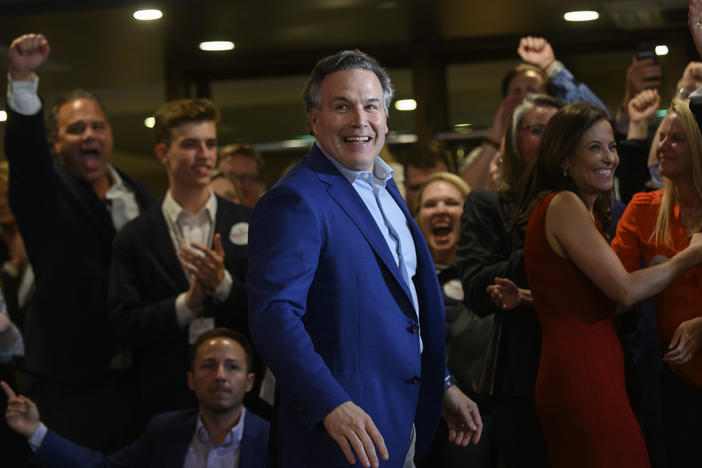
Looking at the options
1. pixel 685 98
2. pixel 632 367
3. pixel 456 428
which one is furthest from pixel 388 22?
pixel 456 428

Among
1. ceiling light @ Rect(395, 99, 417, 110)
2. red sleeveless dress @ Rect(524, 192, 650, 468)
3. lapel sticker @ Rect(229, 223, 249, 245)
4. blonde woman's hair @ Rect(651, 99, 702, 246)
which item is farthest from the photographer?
ceiling light @ Rect(395, 99, 417, 110)

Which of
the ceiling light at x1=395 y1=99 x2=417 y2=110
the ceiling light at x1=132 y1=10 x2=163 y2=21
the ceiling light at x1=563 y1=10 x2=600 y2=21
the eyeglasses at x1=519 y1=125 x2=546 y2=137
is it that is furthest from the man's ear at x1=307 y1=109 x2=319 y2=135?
the ceiling light at x1=395 y1=99 x2=417 y2=110

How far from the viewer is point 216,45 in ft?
20.5

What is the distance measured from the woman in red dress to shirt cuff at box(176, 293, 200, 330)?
4.30 ft

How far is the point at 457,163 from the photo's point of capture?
6379mm

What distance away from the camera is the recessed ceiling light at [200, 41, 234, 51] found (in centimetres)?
618

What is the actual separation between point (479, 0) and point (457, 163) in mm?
1353

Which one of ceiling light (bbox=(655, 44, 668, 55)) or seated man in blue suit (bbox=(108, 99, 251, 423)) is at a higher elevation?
ceiling light (bbox=(655, 44, 668, 55))

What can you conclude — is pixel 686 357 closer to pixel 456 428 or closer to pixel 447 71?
pixel 456 428

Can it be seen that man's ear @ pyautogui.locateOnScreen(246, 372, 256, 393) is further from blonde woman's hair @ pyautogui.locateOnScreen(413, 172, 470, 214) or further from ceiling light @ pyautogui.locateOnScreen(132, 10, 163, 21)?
ceiling light @ pyautogui.locateOnScreen(132, 10, 163, 21)

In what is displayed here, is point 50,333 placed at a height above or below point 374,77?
below

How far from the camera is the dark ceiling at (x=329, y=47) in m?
5.43

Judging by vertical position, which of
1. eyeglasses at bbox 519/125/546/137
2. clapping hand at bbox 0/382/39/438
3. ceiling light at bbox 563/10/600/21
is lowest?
clapping hand at bbox 0/382/39/438

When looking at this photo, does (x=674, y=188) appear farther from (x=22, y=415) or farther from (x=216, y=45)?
(x=216, y=45)
